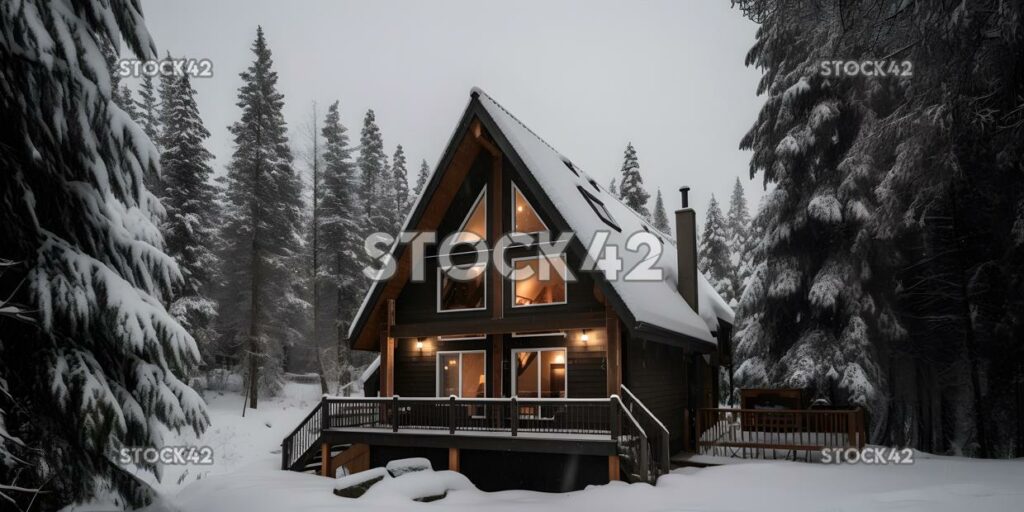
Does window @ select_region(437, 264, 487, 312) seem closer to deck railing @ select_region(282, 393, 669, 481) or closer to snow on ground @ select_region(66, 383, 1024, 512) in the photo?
deck railing @ select_region(282, 393, 669, 481)

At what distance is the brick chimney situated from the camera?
18.5m

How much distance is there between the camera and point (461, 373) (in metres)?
16.9

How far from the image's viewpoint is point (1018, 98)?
855 centimetres

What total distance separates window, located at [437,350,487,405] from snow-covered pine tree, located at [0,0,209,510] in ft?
33.1

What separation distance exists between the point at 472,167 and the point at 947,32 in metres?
11.3

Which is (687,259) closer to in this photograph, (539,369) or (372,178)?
(539,369)

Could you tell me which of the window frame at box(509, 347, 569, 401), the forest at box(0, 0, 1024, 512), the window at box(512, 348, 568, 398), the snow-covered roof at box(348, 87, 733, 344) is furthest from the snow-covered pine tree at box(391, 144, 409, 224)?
the window at box(512, 348, 568, 398)

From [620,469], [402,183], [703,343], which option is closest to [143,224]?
[620,469]

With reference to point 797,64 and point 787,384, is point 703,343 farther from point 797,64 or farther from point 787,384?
point 797,64

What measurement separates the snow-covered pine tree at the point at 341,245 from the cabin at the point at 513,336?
13.5 meters

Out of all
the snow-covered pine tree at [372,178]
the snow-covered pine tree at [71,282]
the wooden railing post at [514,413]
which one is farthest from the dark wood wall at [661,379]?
the snow-covered pine tree at [372,178]

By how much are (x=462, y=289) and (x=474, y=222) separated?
6.07 ft

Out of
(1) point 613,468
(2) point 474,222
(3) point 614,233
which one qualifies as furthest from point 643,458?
(2) point 474,222

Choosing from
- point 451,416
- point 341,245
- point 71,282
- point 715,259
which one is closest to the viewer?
point 71,282
